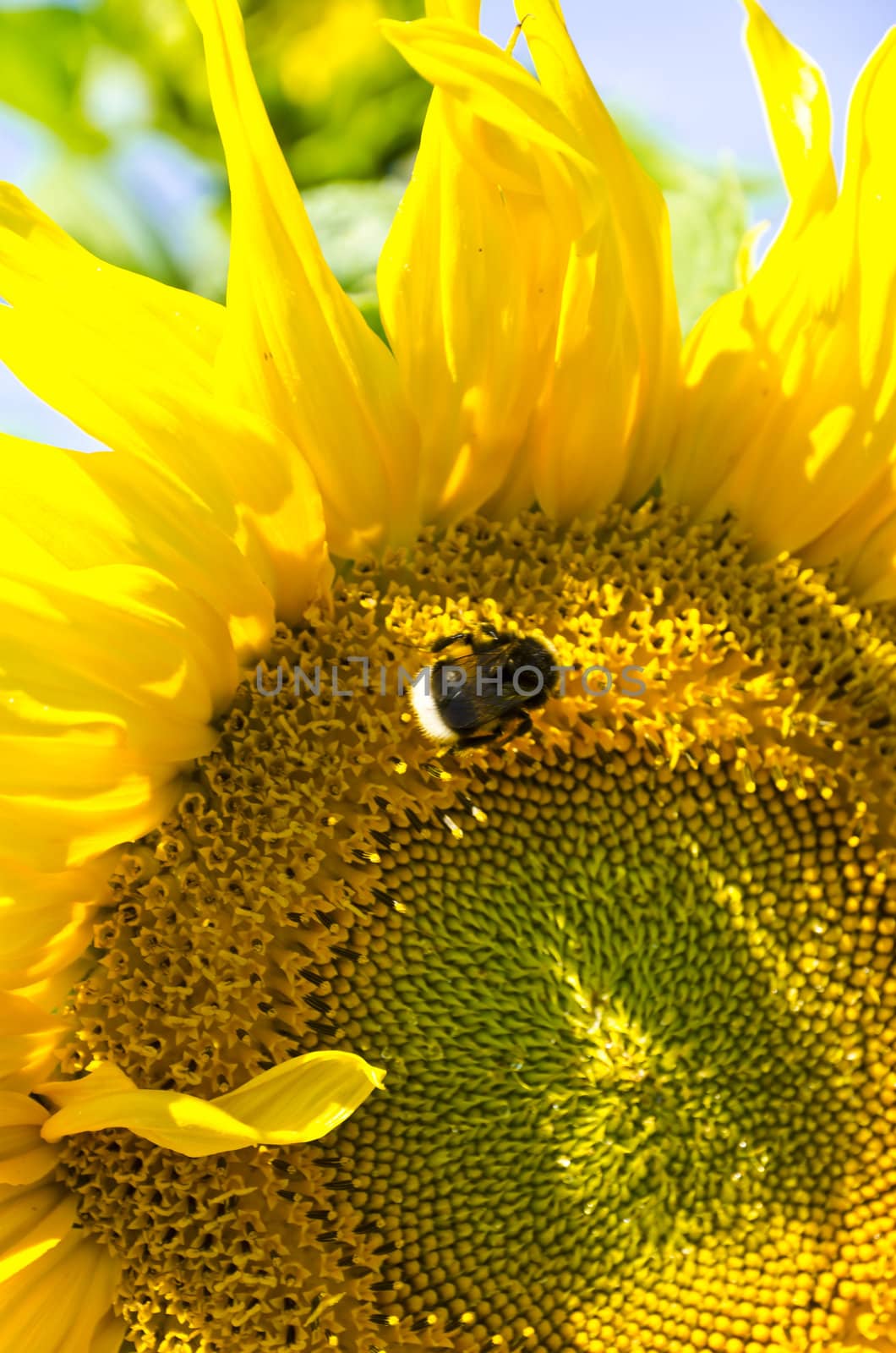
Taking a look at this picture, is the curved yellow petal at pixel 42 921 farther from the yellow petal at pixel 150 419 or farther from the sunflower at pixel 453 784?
the yellow petal at pixel 150 419

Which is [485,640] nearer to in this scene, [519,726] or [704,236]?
[519,726]

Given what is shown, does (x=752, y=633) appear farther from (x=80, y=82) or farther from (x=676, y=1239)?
(x=80, y=82)

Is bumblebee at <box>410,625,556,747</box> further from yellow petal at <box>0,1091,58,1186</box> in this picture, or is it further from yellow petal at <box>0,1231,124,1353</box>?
yellow petal at <box>0,1231,124,1353</box>

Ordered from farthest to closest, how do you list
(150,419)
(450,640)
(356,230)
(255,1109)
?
(356,230)
(450,640)
(150,419)
(255,1109)

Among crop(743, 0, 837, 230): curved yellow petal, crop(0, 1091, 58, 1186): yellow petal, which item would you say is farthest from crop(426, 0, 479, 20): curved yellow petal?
crop(0, 1091, 58, 1186): yellow petal

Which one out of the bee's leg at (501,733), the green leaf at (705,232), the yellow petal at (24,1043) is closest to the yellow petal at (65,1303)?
the yellow petal at (24,1043)

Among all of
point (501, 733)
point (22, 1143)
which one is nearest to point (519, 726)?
point (501, 733)
